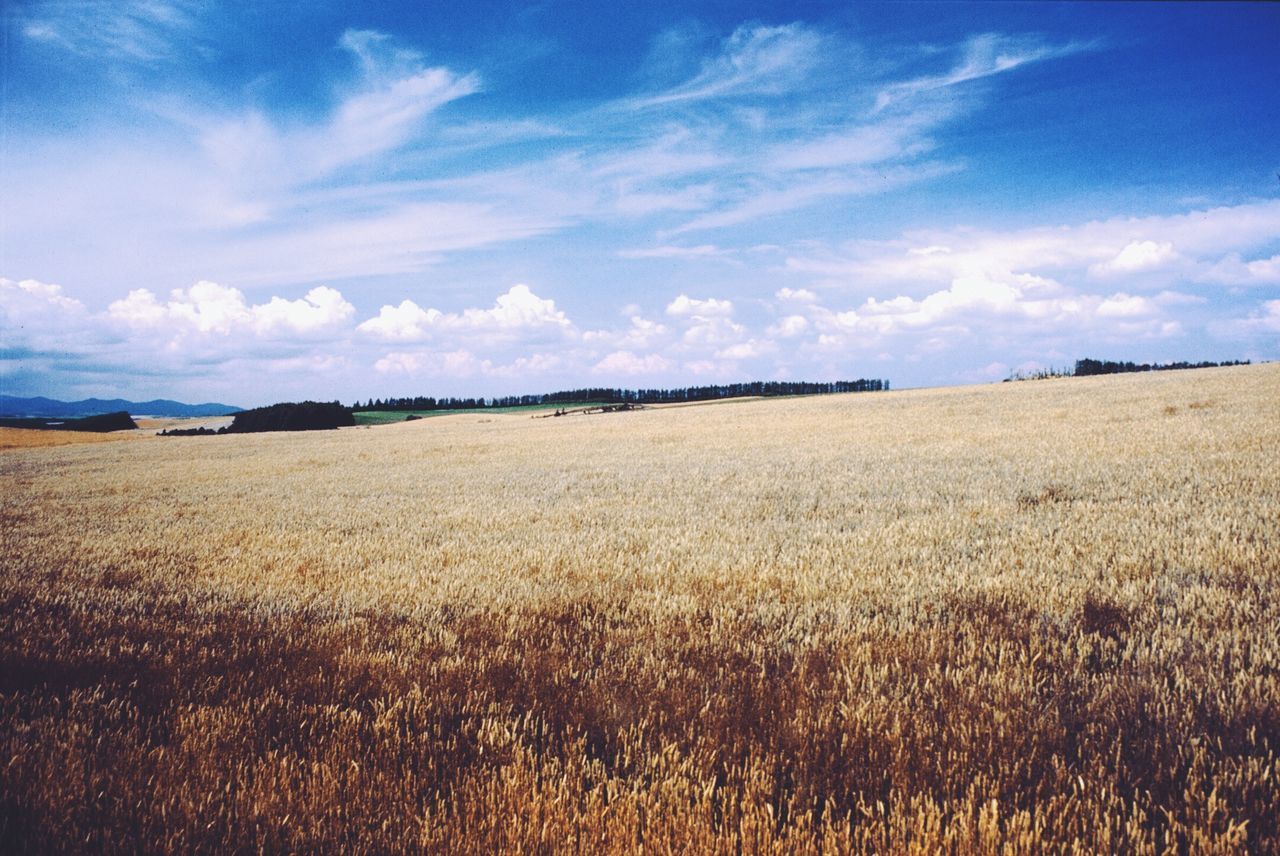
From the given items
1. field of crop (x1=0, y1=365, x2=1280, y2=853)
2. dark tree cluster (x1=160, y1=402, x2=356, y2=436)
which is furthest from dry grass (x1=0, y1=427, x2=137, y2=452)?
field of crop (x1=0, y1=365, x2=1280, y2=853)

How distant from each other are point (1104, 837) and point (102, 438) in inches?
3242

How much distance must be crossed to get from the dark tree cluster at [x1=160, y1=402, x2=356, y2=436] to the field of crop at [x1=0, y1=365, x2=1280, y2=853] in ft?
277

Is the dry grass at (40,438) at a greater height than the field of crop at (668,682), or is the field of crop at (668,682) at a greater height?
the dry grass at (40,438)

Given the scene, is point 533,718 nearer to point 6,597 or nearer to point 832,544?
point 832,544

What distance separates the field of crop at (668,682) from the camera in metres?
2.79

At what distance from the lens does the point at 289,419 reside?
8875 cm

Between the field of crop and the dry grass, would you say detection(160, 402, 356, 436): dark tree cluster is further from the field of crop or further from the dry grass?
the field of crop

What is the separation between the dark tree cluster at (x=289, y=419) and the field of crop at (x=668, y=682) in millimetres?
84535

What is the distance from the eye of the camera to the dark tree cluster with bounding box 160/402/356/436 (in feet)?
282

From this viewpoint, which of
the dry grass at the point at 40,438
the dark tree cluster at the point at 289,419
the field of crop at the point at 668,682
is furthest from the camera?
the dark tree cluster at the point at 289,419

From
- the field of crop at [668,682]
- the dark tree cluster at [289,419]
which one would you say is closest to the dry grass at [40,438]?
the dark tree cluster at [289,419]

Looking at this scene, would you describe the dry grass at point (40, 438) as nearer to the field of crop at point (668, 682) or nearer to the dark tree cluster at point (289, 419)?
the dark tree cluster at point (289, 419)

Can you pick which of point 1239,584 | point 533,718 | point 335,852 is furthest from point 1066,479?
point 335,852

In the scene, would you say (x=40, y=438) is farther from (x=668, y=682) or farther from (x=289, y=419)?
(x=668, y=682)
